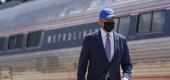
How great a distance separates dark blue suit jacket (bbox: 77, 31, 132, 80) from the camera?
5422 mm

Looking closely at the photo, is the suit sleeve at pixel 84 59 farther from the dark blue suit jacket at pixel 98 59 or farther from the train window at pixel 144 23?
the train window at pixel 144 23

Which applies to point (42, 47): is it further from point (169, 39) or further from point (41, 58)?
point (169, 39)

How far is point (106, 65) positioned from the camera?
5418 millimetres

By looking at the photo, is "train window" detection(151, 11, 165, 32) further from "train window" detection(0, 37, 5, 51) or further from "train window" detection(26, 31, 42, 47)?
"train window" detection(0, 37, 5, 51)

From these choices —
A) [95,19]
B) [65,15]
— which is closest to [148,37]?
[95,19]

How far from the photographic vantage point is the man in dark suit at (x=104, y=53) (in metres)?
5.41

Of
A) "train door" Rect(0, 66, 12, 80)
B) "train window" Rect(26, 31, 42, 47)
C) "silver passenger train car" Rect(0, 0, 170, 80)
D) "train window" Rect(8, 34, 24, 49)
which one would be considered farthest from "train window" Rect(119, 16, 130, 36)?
"train door" Rect(0, 66, 12, 80)

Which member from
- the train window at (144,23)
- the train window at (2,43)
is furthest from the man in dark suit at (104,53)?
the train window at (2,43)

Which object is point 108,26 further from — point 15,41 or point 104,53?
point 15,41

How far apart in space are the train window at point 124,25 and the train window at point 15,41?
4.70 m

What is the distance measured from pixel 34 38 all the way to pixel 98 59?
28.3ft

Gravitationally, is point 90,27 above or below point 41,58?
above

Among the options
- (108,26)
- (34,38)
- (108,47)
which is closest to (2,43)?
(34,38)

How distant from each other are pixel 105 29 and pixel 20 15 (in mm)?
9992
